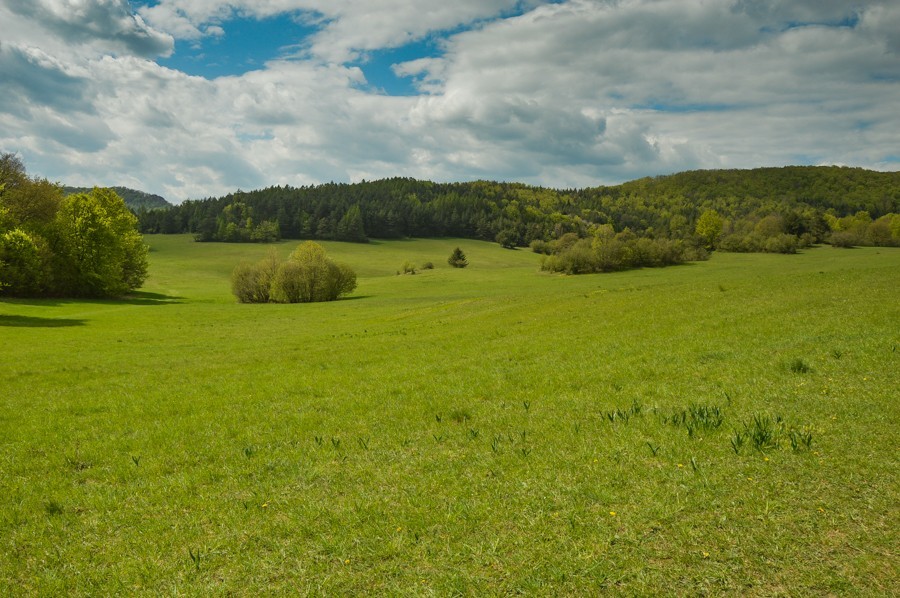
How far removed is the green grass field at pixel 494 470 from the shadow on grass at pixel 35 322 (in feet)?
102

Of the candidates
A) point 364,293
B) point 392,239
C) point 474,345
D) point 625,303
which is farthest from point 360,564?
point 392,239

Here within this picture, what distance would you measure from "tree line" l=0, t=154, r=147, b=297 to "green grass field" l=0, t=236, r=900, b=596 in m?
58.8

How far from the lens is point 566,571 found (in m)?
5.74

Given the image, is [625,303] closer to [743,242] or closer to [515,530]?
[515,530]

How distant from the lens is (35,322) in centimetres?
4659

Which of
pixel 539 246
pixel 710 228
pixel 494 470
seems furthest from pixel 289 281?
pixel 710 228

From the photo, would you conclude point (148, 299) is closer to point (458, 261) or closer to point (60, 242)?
point (60, 242)

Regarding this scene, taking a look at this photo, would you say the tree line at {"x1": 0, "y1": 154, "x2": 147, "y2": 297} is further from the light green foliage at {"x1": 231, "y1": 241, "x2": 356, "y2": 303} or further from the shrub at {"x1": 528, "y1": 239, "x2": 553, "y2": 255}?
the shrub at {"x1": 528, "y1": 239, "x2": 553, "y2": 255}

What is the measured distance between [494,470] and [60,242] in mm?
81991

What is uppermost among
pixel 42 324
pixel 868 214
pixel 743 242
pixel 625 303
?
pixel 868 214

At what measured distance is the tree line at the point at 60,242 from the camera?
212 feet

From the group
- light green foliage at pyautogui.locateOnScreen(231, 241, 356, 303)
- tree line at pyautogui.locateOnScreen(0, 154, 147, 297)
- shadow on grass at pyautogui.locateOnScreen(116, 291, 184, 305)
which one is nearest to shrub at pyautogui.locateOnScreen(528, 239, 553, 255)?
light green foliage at pyautogui.locateOnScreen(231, 241, 356, 303)

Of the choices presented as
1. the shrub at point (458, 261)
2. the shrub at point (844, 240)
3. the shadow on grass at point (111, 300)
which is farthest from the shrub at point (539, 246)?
the shadow on grass at point (111, 300)

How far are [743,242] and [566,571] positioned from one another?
13130cm
